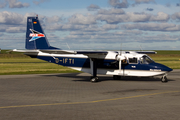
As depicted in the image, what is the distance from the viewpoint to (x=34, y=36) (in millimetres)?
29219

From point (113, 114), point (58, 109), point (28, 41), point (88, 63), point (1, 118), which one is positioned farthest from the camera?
point (28, 41)

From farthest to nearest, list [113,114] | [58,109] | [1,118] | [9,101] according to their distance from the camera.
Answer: [9,101] → [58,109] → [113,114] → [1,118]

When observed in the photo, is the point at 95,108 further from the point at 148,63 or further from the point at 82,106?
the point at 148,63

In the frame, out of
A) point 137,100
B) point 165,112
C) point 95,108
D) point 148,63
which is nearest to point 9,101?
point 95,108

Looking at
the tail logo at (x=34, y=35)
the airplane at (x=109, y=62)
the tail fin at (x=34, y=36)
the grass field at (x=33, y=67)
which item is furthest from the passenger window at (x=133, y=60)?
the grass field at (x=33, y=67)

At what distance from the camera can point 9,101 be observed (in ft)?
46.2

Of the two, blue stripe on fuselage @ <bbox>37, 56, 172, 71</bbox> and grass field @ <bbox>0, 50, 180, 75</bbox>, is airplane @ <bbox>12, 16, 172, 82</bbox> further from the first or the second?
grass field @ <bbox>0, 50, 180, 75</bbox>

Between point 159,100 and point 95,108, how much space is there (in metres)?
4.49

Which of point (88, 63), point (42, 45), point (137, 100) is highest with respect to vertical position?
point (42, 45)

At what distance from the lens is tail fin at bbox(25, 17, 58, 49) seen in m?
29.2

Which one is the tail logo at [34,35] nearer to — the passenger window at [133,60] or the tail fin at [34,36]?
the tail fin at [34,36]

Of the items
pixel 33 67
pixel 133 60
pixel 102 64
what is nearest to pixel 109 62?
pixel 102 64

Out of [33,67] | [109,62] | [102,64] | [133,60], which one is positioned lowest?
[33,67]

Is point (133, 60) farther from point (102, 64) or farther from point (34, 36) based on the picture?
point (34, 36)
